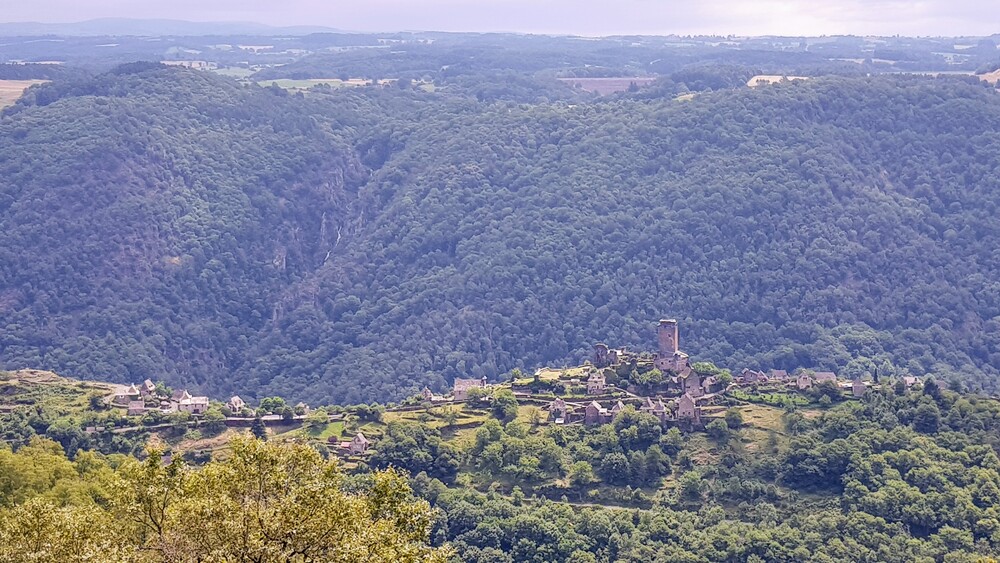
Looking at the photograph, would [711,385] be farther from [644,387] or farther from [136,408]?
[136,408]

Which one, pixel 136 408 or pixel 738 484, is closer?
pixel 738 484

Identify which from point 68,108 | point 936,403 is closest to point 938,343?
point 936,403

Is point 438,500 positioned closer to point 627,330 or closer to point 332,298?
point 627,330

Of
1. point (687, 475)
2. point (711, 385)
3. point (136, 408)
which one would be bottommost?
point (687, 475)

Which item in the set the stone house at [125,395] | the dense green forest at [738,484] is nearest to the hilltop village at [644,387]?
the dense green forest at [738,484]

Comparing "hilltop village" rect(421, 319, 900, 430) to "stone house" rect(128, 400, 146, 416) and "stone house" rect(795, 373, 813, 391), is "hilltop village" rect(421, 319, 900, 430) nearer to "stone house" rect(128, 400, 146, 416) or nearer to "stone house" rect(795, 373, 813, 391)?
"stone house" rect(795, 373, 813, 391)

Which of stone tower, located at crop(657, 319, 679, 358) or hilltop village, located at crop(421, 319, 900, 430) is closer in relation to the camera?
hilltop village, located at crop(421, 319, 900, 430)

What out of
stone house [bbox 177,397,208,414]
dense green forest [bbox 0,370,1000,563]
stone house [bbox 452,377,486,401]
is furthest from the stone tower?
stone house [bbox 177,397,208,414]

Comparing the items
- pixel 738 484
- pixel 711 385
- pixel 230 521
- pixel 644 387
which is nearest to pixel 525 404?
pixel 644 387

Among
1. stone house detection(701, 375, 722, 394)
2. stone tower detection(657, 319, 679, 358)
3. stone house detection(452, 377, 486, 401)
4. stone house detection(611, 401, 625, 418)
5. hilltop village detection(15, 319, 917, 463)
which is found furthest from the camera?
stone tower detection(657, 319, 679, 358)
